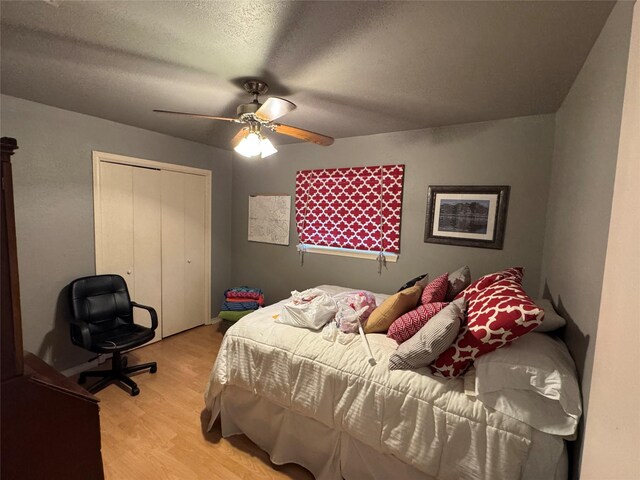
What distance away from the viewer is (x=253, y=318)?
213 cm

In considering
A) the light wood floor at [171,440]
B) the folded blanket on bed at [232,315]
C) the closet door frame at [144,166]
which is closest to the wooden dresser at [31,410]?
the light wood floor at [171,440]

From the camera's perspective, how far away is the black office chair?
7.81 ft

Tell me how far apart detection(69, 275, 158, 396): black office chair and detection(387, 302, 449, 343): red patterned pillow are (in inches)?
82.0

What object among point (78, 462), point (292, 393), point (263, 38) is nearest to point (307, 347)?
point (292, 393)

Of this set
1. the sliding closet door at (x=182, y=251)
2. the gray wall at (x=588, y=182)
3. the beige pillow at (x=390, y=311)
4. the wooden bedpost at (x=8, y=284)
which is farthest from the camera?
the sliding closet door at (x=182, y=251)

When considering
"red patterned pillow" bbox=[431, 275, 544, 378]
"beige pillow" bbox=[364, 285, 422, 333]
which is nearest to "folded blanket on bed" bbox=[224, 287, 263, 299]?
"beige pillow" bbox=[364, 285, 422, 333]

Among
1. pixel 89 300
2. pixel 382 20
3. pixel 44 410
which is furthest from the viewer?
pixel 89 300

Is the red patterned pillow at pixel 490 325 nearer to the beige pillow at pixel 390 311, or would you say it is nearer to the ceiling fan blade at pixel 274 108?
the beige pillow at pixel 390 311

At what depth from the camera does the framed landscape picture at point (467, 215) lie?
2.52 m

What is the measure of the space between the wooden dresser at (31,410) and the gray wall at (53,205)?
2.01 metres

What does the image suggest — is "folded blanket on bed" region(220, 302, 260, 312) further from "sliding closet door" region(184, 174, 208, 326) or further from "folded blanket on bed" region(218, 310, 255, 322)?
"sliding closet door" region(184, 174, 208, 326)

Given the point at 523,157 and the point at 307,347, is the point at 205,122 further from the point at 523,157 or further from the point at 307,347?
the point at 523,157

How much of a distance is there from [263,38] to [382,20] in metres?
0.56

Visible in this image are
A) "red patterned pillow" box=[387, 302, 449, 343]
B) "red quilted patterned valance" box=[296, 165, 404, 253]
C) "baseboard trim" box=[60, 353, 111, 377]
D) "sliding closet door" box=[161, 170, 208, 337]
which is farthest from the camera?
"sliding closet door" box=[161, 170, 208, 337]
